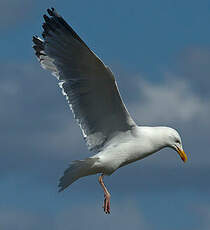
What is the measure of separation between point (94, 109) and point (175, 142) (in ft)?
5.72

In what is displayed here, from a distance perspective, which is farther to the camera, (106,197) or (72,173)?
(106,197)

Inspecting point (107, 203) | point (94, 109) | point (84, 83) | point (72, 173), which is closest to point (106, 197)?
point (107, 203)

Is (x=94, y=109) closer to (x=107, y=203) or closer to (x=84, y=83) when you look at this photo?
(x=84, y=83)

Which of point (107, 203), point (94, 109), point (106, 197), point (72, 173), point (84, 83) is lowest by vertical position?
point (107, 203)

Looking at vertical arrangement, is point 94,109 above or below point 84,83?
below

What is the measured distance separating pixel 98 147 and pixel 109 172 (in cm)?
72

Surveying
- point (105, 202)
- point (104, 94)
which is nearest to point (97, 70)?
point (104, 94)

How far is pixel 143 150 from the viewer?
52.7 feet

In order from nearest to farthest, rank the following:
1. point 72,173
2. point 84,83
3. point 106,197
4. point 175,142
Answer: point 72,173 < point 84,83 < point 106,197 < point 175,142

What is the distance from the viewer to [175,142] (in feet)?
54.7

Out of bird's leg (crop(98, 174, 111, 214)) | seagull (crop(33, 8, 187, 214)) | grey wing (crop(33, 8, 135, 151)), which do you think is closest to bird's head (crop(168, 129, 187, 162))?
seagull (crop(33, 8, 187, 214))

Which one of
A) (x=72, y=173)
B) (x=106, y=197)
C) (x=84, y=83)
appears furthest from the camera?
(x=106, y=197)

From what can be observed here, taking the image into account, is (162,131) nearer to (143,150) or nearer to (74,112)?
(143,150)

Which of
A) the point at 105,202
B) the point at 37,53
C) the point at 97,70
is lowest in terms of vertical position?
the point at 105,202
